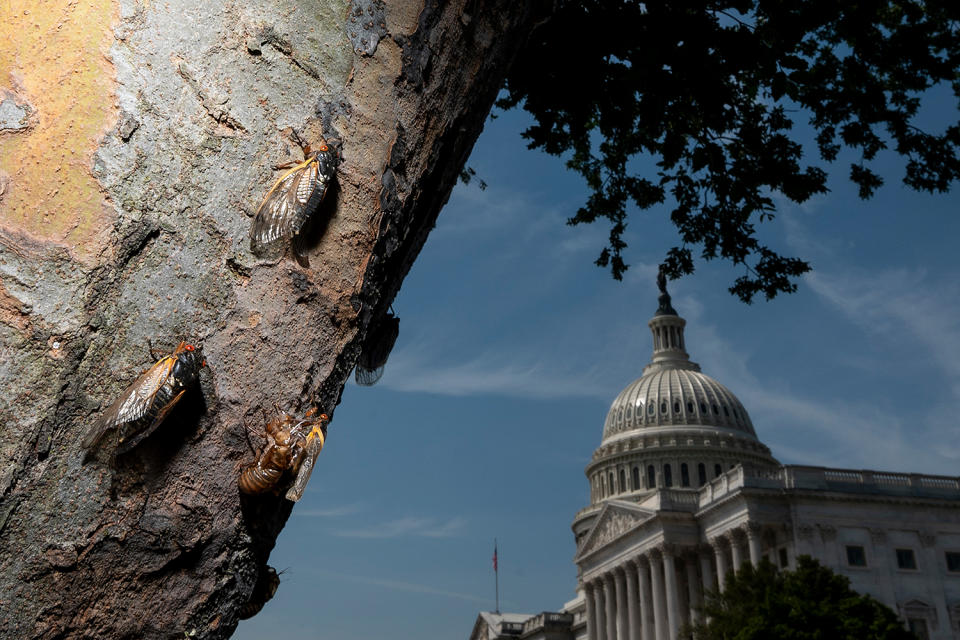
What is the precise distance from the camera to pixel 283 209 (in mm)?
1489

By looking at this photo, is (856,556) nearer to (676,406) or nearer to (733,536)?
(733,536)

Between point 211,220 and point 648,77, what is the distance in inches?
245

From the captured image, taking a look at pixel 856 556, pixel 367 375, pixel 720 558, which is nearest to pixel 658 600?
pixel 720 558

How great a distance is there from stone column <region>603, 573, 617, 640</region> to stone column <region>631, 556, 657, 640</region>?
5696 millimetres

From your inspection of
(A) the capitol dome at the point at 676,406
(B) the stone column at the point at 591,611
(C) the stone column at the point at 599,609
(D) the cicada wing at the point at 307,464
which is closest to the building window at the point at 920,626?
(C) the stone column at the point at 599,609

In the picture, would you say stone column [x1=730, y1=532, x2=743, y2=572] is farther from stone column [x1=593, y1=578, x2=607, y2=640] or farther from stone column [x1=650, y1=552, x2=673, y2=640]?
stone column [x1=593, y1=578, x2=607, y2=640]

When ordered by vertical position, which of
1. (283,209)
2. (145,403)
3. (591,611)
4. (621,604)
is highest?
(591,611)

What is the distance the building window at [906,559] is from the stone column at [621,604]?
74.7 feet

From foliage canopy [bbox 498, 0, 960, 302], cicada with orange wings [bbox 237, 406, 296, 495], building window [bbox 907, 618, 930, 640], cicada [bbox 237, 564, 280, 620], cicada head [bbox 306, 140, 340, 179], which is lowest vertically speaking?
cicada [bbox 237, 564, 280, 620]

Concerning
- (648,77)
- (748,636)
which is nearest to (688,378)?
(748,636)

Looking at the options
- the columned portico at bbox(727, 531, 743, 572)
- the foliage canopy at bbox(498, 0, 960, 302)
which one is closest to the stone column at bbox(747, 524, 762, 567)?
the columned portico at bbox(727, 531, 743, 572)

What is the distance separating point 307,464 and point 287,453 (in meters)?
0.13

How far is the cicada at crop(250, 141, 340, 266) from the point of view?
4.86 feet

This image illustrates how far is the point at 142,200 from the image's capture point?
54.9 inches
